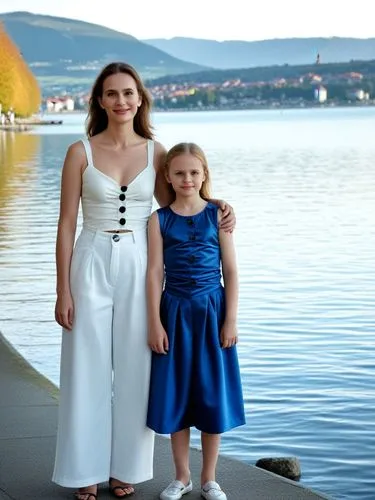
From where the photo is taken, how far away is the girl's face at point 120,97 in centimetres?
501

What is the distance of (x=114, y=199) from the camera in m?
5.02

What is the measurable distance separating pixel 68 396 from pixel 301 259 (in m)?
10.6

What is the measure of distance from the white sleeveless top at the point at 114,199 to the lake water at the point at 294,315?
7.12 ft

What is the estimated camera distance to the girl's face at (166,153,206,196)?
4.88 m

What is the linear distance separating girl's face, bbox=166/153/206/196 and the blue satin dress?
10 cm

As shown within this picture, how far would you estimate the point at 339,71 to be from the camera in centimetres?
19412

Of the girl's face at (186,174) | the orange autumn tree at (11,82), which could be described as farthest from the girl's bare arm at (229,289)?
the orange autumn tree at (11,82)

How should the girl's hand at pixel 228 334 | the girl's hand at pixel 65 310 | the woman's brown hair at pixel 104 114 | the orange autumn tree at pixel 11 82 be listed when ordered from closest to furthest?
the girl's hand at pixel 228 334 → the girl's hand at pixel 65 310 → the woman's brown hair at pixel 104 114 → the orange autumn tree at pixel 11 82

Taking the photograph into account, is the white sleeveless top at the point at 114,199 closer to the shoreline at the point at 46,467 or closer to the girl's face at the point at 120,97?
the girl's face at the point at 120,97

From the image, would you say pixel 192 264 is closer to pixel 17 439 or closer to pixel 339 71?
pixel 17 439

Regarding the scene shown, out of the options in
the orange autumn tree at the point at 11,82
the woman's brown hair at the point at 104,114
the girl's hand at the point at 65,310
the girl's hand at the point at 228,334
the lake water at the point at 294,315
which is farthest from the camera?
the orange autumn tree at the point at 11,82

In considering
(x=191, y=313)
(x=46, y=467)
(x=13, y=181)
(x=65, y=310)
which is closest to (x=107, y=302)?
(x=65, y=310)

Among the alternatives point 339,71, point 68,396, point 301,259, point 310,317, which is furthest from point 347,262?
point 339,71

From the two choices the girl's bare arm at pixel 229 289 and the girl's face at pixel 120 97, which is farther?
the girl's face at pixel 120 97
